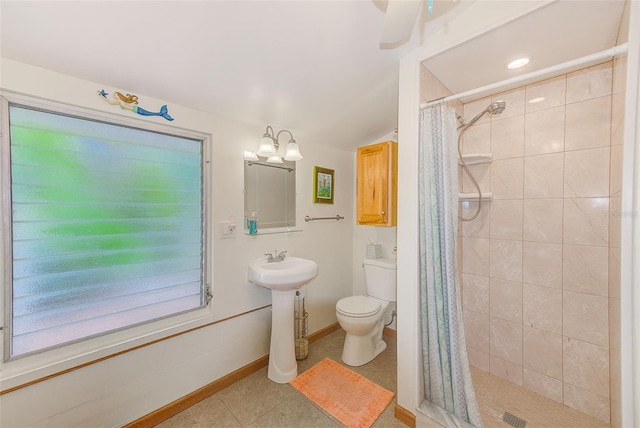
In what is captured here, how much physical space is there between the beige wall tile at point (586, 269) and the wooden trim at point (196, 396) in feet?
7.71

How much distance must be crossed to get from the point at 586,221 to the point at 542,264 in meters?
0.37

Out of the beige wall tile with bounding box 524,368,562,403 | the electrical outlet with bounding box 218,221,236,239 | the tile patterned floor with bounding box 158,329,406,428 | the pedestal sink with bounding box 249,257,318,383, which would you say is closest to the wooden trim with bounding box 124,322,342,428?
the tile patterned floor with bounding box 158,329,406,428

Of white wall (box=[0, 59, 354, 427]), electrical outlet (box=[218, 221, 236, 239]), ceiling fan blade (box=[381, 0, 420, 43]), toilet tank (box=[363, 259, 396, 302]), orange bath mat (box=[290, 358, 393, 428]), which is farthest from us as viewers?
toilet tank (box=[363, 259, 396, 302])

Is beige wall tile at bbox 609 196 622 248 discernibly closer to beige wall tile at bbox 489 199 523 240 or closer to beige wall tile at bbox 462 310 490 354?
beige wall tile at bbox 489 199 523 240

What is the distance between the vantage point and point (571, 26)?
1.19m

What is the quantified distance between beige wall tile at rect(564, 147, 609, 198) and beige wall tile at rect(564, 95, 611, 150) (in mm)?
50

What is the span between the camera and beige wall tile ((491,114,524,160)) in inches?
69.7

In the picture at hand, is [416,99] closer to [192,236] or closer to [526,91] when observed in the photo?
[526,91]

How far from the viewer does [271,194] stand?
2223mm

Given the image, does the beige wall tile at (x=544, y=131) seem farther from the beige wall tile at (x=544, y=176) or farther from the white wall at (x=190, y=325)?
the white wall at (x=190, y=325)

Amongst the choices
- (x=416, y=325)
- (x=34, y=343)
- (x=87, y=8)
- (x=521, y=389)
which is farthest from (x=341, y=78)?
(x=521, y=389)

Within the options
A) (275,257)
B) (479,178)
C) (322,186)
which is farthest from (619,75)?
(275,257)

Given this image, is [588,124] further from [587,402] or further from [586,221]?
[587,402]

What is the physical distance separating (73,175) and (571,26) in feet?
8.93
